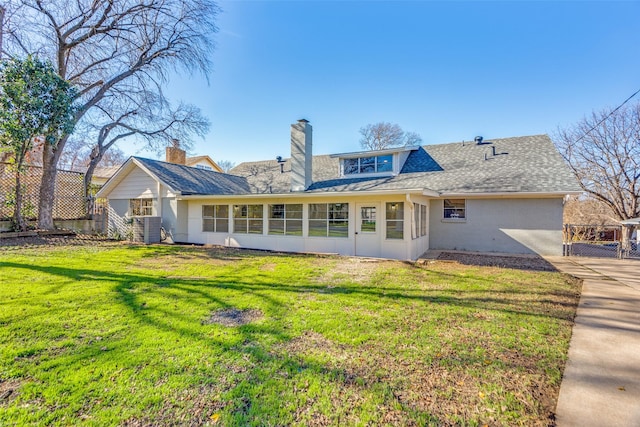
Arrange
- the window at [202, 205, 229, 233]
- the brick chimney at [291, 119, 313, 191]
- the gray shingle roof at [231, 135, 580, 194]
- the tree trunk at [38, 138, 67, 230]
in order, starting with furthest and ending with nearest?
1. the tree trunk at [38, 138, 67, 230]
2. the window at [202, 205, 229, 233]
3. the brick chimney at [291, 119, 313, 191]
4. the gray shingle roof at [231, 135, 580, 194]

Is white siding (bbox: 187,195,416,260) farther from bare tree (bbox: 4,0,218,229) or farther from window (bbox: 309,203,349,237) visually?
bare tree (bbox: 4,0,218,229)

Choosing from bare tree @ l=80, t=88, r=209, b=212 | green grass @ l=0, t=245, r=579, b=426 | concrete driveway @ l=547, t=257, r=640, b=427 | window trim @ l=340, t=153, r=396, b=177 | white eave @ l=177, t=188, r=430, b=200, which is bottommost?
concrete driveway @ l=547, t=257, r=640, b=427

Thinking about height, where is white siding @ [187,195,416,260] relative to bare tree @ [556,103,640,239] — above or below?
below

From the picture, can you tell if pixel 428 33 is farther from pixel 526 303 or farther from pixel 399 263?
pixel 526 303

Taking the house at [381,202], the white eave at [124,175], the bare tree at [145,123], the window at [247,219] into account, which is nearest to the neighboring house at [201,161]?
the bare tree at [145,123]

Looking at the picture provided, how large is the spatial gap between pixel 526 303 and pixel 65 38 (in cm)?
2015

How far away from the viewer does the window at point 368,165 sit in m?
12.8

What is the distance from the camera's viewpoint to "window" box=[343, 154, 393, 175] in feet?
41.8

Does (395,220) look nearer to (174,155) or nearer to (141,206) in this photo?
(141,206)

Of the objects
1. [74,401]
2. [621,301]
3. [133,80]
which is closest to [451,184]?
[621,301]

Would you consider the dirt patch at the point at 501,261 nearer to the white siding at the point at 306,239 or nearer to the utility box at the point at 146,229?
the white siding at the point at 306,239

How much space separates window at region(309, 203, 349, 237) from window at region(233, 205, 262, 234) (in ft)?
7.77

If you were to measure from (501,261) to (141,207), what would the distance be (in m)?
15.2

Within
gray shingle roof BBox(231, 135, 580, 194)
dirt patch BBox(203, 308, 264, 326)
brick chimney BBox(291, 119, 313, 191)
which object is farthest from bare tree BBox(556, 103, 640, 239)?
dirt patch BBox(203, 308, 264, 326)
